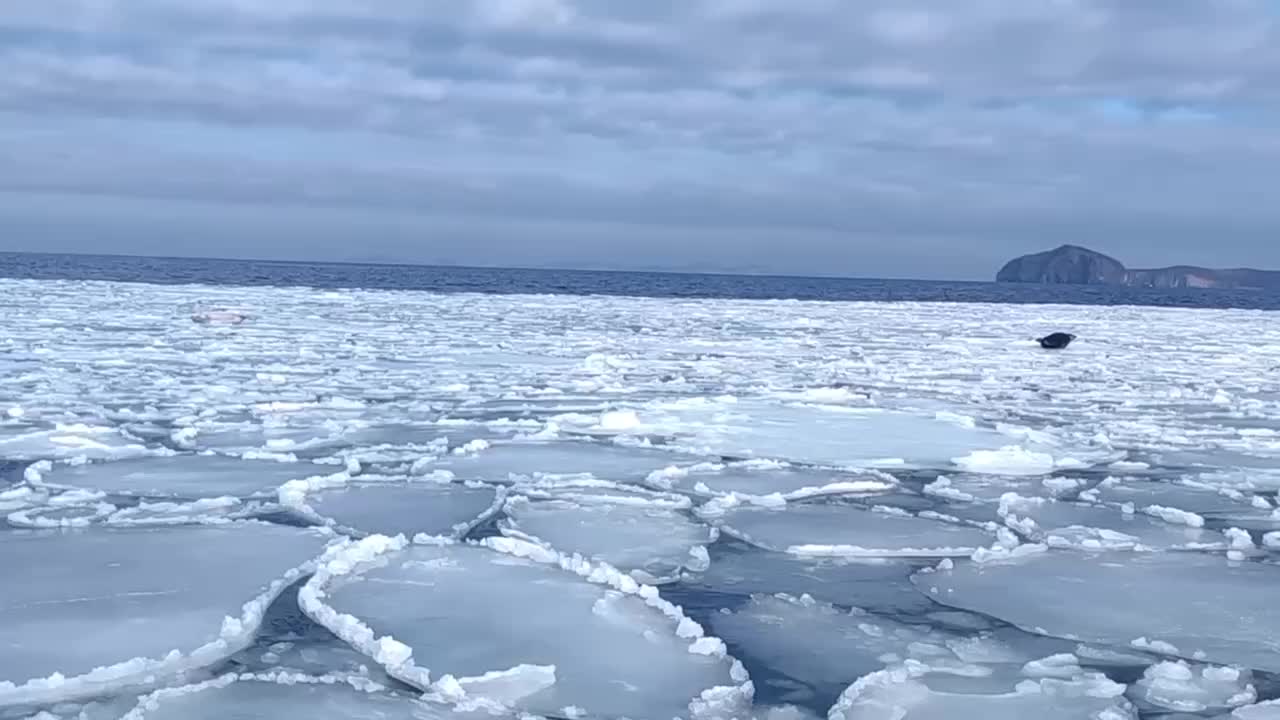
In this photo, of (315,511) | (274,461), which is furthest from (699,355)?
(315,511)

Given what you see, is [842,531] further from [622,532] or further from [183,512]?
[183,512]

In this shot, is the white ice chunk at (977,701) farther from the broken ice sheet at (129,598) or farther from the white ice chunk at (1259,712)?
the broken ice sheet at (129,598)

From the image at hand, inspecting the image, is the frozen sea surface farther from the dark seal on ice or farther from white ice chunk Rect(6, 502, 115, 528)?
the dark seal on ice

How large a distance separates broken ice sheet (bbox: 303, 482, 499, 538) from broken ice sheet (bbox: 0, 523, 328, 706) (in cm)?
29

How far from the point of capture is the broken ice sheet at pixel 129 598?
117 inches

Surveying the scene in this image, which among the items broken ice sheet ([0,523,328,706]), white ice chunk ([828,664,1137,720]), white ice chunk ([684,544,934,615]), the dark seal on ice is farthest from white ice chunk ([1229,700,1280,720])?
the dark seal on ice

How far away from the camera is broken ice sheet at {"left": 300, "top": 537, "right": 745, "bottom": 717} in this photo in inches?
115

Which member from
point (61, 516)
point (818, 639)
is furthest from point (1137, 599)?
point (61, 516)

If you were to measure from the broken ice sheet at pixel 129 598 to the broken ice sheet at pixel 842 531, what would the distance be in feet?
5.23

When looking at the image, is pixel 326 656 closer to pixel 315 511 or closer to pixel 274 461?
pixel 315 511

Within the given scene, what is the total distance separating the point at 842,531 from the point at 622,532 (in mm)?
839

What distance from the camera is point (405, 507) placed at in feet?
16.3

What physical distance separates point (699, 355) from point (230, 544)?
32.5 feet

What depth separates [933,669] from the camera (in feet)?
10.2
